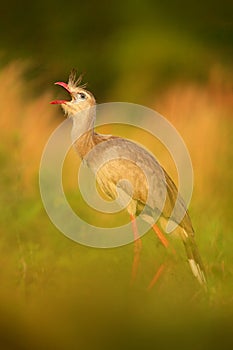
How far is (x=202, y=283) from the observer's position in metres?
1.36

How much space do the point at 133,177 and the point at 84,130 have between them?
0.48 ft

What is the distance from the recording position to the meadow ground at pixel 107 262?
1.35 meters

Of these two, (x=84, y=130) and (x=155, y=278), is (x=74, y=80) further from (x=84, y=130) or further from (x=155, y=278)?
(x=155, y=278)

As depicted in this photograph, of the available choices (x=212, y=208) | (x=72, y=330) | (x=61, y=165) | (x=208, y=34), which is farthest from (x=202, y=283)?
(x=208, y=34)

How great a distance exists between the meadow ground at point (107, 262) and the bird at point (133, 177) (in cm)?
2

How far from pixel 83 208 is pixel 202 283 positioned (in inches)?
11.7

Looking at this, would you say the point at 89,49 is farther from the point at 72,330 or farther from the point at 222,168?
the point at 72,330

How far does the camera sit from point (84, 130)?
1.39 meters

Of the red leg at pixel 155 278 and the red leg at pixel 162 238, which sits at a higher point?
the red leg at pixel 162 238

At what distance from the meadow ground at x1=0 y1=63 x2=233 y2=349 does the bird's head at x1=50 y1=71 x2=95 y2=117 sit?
0.03 meters

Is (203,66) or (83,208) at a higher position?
(203,66)

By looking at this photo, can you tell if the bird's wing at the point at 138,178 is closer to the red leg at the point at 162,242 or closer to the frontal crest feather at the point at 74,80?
the red leg at the point at 162,242

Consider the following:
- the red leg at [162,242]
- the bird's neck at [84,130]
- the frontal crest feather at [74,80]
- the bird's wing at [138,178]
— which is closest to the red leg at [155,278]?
the red leg at [162,242]

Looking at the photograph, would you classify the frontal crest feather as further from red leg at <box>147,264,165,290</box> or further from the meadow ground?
red leg at <box>147,264,165,290</box>
